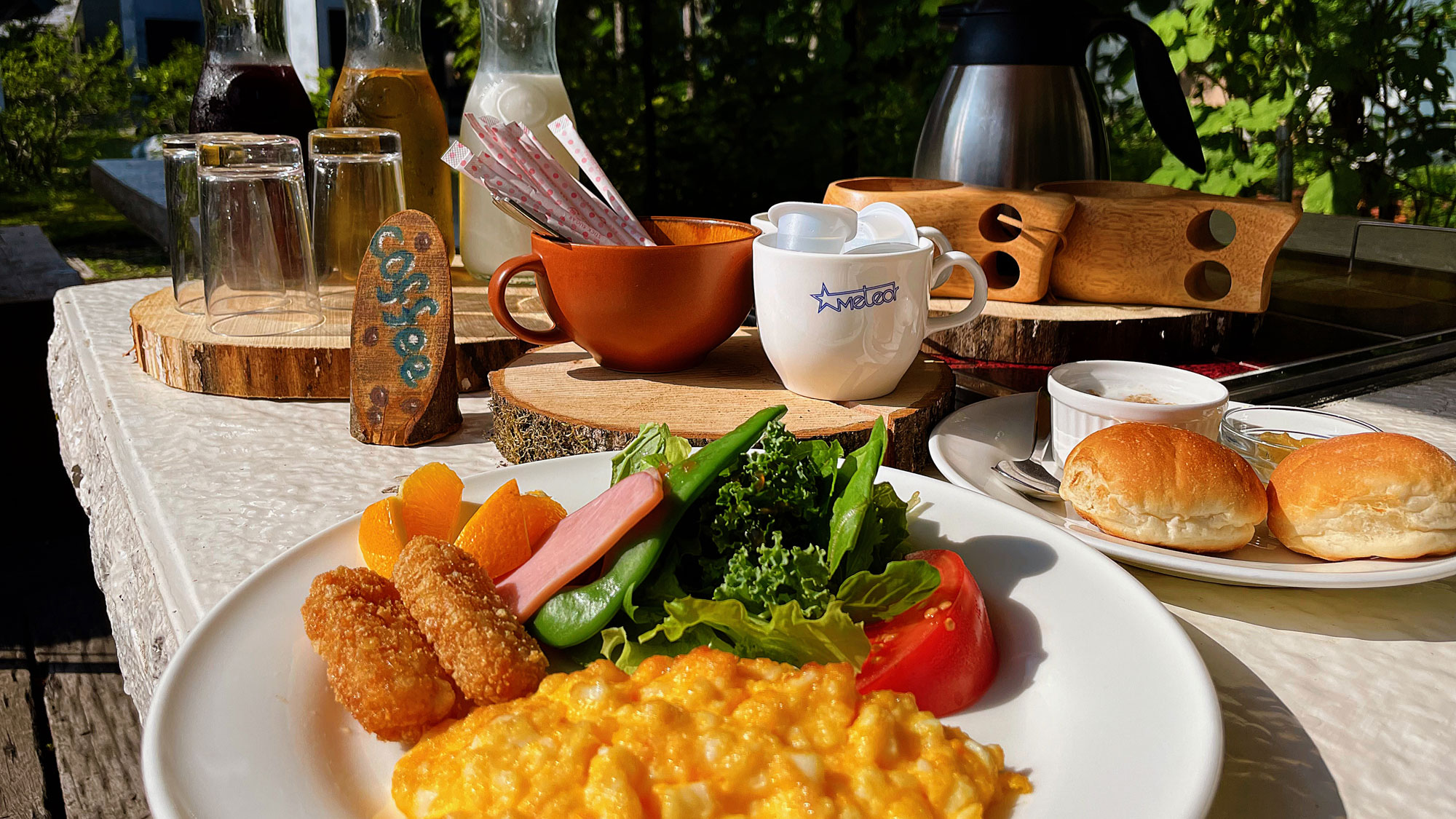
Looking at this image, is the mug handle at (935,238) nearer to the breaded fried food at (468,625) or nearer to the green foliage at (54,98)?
the breaded fried food at (468,625)

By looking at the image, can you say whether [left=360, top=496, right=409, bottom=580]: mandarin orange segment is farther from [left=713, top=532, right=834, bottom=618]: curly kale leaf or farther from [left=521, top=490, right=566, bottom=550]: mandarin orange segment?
[left=713, top=532, right=834, bottom=618]: curly kale leaf

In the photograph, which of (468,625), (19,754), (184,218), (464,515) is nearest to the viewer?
(468,625)

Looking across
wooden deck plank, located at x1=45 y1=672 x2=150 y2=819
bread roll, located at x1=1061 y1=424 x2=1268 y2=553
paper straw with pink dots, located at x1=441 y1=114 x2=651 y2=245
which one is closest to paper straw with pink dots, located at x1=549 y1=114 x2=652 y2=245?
paper straw with pink dots, located at x1=441 y1=114 x2=651 y2=245

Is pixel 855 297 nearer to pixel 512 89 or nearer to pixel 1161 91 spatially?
pixel 512 89

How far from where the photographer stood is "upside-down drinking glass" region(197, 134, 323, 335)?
4.48 feet

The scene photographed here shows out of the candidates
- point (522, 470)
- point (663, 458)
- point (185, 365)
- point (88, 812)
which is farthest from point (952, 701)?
point (88, 812)

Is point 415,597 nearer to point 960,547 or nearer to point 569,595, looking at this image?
point 569,595

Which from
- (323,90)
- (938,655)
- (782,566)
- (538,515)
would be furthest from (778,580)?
(323,90)

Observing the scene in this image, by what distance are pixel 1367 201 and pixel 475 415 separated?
353cm

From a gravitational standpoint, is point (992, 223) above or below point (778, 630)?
above

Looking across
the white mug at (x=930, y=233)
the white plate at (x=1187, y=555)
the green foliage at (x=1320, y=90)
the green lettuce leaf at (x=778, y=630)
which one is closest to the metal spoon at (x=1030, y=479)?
→ the white plate at (x=1187, y=555)

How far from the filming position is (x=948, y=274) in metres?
1.33

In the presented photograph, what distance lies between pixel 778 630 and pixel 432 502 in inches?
13.7

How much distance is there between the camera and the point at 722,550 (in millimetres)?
780
